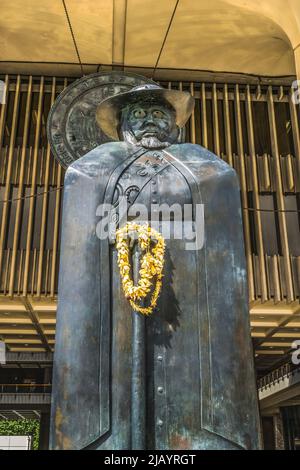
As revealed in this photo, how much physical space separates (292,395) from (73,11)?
526 inches

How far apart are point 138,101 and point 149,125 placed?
0.37ft

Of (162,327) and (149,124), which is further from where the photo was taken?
(149,124)

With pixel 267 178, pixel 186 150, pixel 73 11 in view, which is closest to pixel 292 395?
pixel 267 178

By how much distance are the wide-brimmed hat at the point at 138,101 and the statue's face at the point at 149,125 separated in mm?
34

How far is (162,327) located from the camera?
5.67ft

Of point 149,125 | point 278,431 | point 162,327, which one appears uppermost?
point 149,125

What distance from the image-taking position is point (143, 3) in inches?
351

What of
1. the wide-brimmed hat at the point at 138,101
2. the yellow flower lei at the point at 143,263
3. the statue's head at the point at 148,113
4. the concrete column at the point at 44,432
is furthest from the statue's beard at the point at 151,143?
the concrete column at the point at 44,432

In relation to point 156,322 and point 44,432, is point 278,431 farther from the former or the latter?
point 156,322

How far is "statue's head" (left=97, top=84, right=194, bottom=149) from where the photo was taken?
6.83 ft

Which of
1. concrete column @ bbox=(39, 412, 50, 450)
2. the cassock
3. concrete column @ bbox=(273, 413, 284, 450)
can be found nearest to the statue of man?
the cassock

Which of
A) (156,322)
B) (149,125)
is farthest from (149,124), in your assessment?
(156,322)

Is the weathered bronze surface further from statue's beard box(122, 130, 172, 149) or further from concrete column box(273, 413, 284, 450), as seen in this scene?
concrete column box(273, 413, 284, 450)

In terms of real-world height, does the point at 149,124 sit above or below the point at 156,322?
above
